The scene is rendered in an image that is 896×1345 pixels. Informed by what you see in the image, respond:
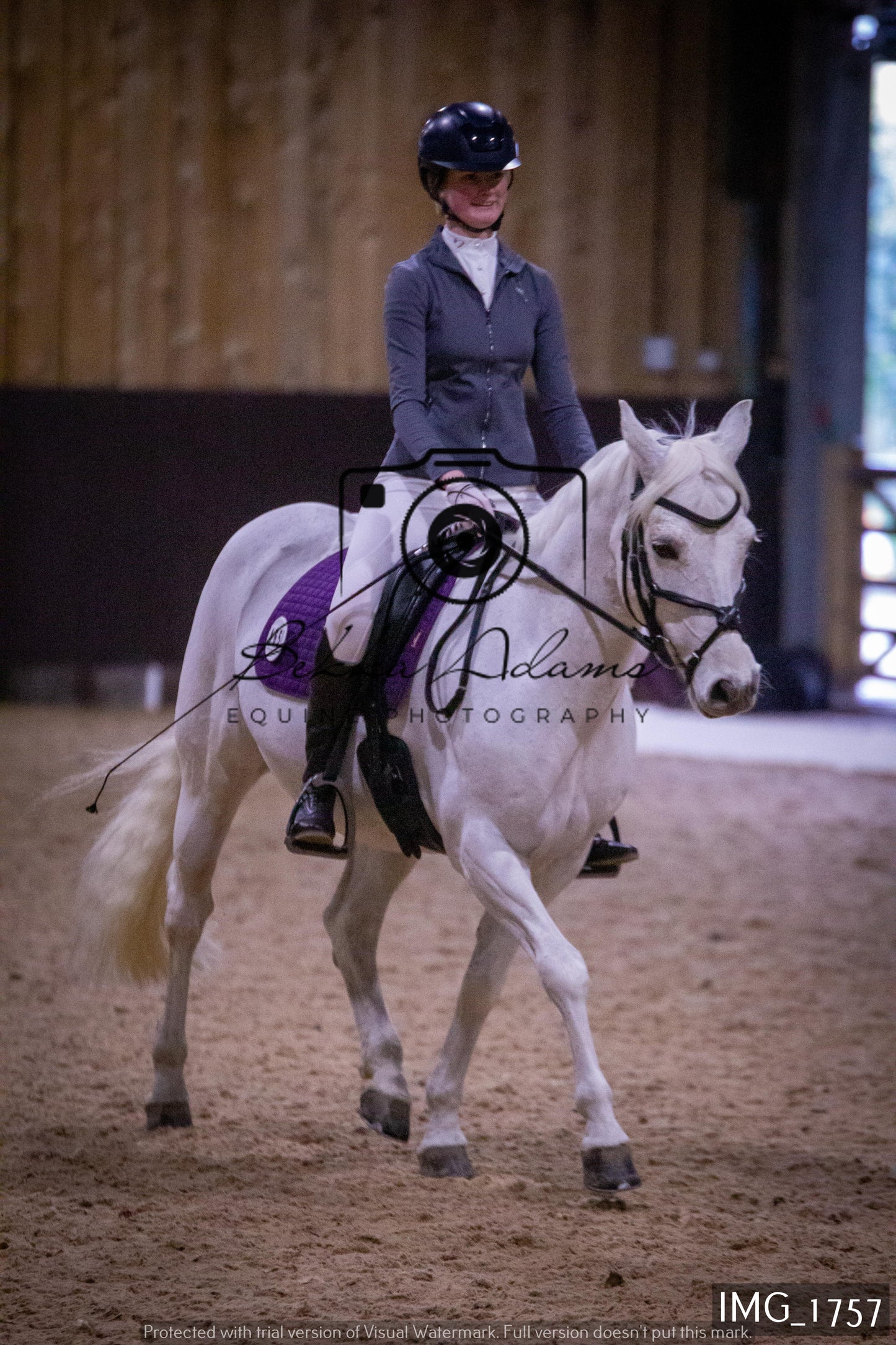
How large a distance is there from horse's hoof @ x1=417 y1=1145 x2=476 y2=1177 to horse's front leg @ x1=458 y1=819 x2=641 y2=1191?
1.28 ft

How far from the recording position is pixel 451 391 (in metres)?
3.51

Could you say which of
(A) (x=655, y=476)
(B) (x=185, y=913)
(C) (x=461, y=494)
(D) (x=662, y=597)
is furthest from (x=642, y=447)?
(B) (x=185, y=913)

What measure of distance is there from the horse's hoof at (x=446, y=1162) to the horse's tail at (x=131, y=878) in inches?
41.3

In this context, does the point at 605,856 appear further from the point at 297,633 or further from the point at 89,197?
the point at 89,197

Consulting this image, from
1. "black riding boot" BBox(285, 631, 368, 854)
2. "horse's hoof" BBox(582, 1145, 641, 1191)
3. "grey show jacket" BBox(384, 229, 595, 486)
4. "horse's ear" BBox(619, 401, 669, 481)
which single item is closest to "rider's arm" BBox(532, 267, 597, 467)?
"grey show jacket" BBox(384, 229, 595, 486)

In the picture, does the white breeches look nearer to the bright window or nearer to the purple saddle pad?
the purple saddle pad

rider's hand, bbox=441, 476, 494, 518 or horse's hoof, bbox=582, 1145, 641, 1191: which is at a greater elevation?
Answer: rider's hand, bbox=441, 476, 494, 518

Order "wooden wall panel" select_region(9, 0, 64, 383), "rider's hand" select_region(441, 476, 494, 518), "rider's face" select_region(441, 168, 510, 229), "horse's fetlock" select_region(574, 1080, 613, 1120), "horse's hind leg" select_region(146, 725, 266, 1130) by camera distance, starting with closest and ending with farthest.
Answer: "horse's fetlock" select_region(574, 1080, 613, 1120)
"rider's hand" select_region(441, 476, 494, 518)
"rider's face" select_region(441, 168, 510, 229)
"horse's hind leg" select_region(146, 725, 266, 1130)
"wooden wall panel" select_region(9, 0, 64, 383)

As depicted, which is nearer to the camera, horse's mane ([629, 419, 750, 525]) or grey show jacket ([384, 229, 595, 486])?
horse's mane ([629, 419, 750, 525])

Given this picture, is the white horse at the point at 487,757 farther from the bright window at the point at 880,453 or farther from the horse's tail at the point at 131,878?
the bright window at the point at 880,453

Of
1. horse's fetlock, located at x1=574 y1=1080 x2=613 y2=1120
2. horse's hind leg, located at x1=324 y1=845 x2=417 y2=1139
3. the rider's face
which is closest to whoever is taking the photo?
horse's fetlock, located at x1=574 y1=1080 x2=613 y2=1120

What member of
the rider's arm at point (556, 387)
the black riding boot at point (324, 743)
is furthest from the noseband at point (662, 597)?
the black riding boot at point (324, 743)

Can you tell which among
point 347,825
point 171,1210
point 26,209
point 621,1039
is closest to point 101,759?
point 347,825

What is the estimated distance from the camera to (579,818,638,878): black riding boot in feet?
11.9
